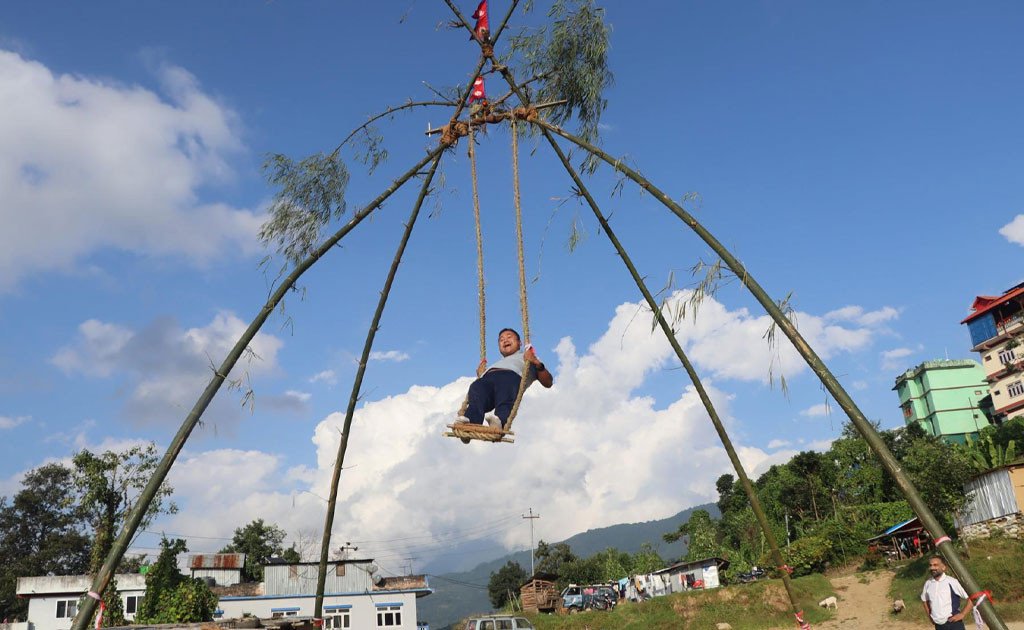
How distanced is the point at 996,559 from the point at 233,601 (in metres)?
32.7

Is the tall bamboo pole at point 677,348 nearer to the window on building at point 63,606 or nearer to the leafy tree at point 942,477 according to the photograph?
the leafy tree at point 942,477

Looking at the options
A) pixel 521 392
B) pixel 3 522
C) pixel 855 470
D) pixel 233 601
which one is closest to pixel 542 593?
pixel 233 601

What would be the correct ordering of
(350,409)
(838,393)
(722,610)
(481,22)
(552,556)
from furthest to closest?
1. (552,556)
2. (722,610)
3. (350,409)
4. (481,22)
5. (838,393)

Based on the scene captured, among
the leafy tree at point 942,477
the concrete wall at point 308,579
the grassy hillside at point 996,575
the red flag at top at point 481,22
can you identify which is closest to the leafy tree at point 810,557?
the grassy hillside at point 996,575

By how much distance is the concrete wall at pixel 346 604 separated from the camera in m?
36.0

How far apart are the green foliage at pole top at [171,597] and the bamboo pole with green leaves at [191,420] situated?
18.0 m

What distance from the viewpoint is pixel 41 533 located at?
57.4m

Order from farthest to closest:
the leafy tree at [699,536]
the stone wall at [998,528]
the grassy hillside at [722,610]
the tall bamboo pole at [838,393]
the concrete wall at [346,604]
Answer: the leafy tree at [699,536]
the concrete wall at [346,604]
the grassy hillside at [722,610]
the stone wall at [998,528]
the tall bamboo pole at [838,393]

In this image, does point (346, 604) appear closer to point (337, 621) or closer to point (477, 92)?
point (337, 621)

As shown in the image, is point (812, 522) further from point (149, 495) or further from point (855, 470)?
point (149, 495)

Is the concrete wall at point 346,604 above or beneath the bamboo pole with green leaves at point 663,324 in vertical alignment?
beneath

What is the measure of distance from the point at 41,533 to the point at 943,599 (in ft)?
220

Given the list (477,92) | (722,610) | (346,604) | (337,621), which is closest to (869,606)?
(722,610)

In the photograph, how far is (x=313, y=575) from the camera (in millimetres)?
38344
